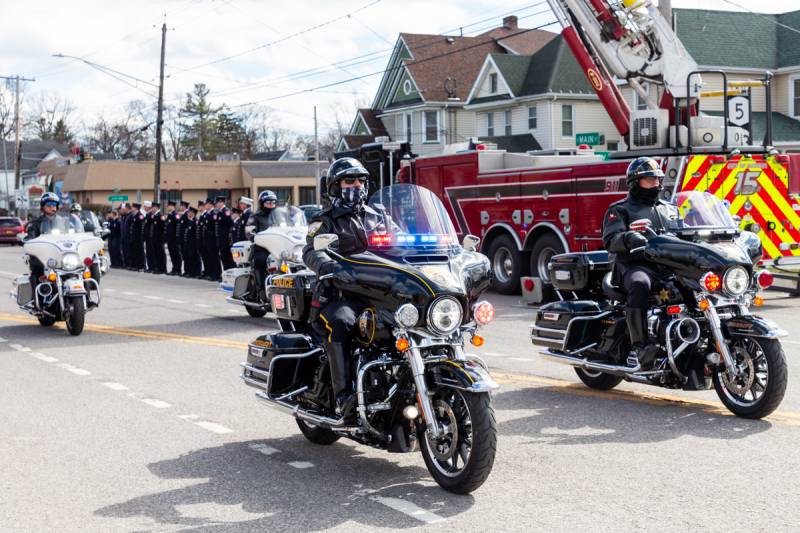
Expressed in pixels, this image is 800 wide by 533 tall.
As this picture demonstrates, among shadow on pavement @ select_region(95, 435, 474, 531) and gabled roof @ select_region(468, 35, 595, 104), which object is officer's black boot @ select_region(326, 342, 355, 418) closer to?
shadow on pavement @ select_region(95, 435, 474, 531)

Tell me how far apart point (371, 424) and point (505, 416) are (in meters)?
2.26

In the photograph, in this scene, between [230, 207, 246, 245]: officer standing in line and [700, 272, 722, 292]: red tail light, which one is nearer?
[700, 272, 722, 292]: red tail light

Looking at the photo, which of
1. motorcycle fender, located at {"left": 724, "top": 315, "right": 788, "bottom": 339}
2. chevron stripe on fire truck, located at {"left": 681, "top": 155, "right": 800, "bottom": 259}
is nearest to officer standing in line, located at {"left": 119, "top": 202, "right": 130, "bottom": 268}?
chevron stripe on fire truck, located at {"left": 681, "top": 155, "right": 800, "bottom": 259}

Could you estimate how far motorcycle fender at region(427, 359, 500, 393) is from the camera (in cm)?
584

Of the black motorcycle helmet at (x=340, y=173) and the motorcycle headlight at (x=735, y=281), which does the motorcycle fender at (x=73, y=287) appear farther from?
the motorcycle headlight at (x=735, y=281)

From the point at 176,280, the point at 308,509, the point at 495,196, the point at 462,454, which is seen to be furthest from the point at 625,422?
the point at 176,280

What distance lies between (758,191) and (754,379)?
29.5 ft

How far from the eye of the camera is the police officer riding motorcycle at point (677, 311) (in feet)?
25.8

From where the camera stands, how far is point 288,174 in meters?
75.3

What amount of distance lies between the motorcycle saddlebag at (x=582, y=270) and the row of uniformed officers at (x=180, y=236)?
39.7 feet

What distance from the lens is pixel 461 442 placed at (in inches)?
235

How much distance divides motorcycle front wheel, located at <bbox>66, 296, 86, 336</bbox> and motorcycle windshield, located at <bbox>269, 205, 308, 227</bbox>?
2836 mm

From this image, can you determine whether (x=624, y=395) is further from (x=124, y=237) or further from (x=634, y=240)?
(x=124, y=237)

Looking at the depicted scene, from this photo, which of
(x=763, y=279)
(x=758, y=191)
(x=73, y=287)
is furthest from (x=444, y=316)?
(x=758, y=191)
